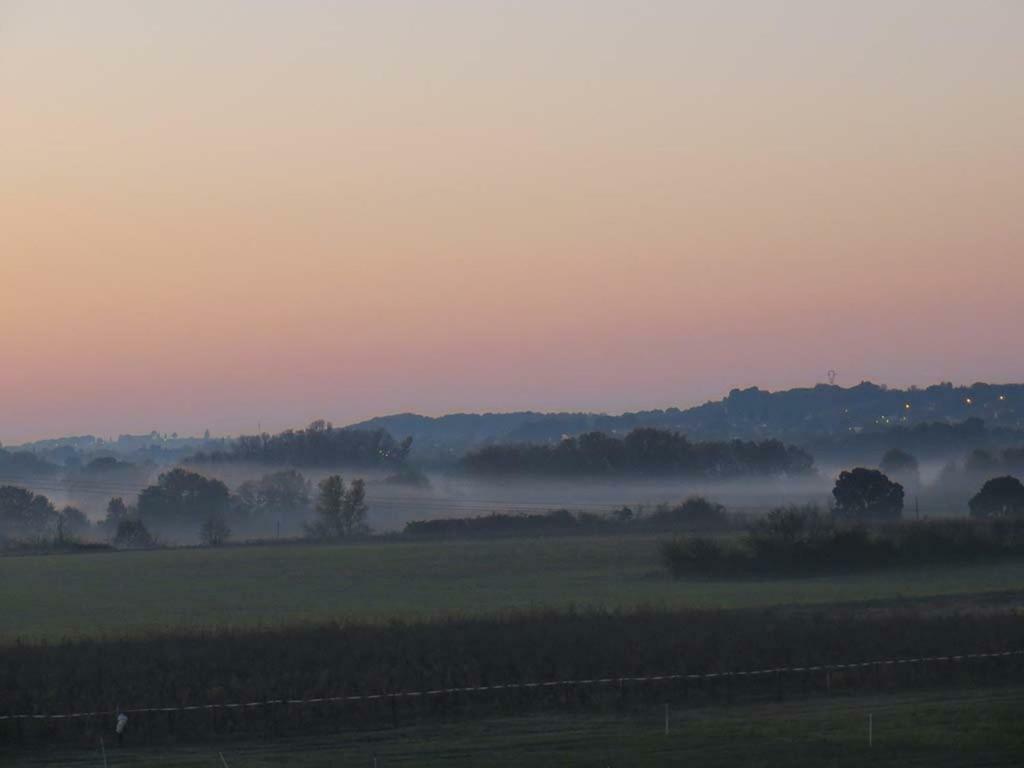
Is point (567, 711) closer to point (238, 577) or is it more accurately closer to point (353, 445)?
point (238, 577)

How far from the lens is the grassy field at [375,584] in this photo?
1599 inches

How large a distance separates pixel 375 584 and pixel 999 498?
41.9 meters

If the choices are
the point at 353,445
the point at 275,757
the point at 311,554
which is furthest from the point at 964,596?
the point at 353,445

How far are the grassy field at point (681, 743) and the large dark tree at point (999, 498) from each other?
55232 mm

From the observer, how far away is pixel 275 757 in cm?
2255

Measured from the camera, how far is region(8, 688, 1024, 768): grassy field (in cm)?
2112

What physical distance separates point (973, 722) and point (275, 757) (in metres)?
11.1

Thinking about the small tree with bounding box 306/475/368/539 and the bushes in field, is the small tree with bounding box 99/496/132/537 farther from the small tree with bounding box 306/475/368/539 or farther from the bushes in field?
the bushes in field

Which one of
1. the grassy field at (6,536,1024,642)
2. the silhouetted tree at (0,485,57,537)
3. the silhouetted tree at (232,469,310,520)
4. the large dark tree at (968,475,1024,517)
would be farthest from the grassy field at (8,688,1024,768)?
the silhouetted tree at (0,485,57,537)

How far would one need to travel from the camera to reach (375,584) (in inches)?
2050

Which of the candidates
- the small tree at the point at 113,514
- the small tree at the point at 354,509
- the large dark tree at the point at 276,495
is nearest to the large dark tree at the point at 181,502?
the large dark tree at the point at 276,495

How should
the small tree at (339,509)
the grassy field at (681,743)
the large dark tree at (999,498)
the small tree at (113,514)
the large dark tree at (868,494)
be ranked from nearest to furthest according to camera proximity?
the grassy field at (681,743), the large dark tree at (999,498), the large dark tree at (868,494), the small tree at (339,509), the small tree at (113,514)

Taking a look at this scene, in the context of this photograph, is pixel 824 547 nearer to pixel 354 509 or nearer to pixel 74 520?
pixel 354 509

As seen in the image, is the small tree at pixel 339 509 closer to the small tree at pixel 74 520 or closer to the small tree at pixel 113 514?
the small tree at pixel 113 514
